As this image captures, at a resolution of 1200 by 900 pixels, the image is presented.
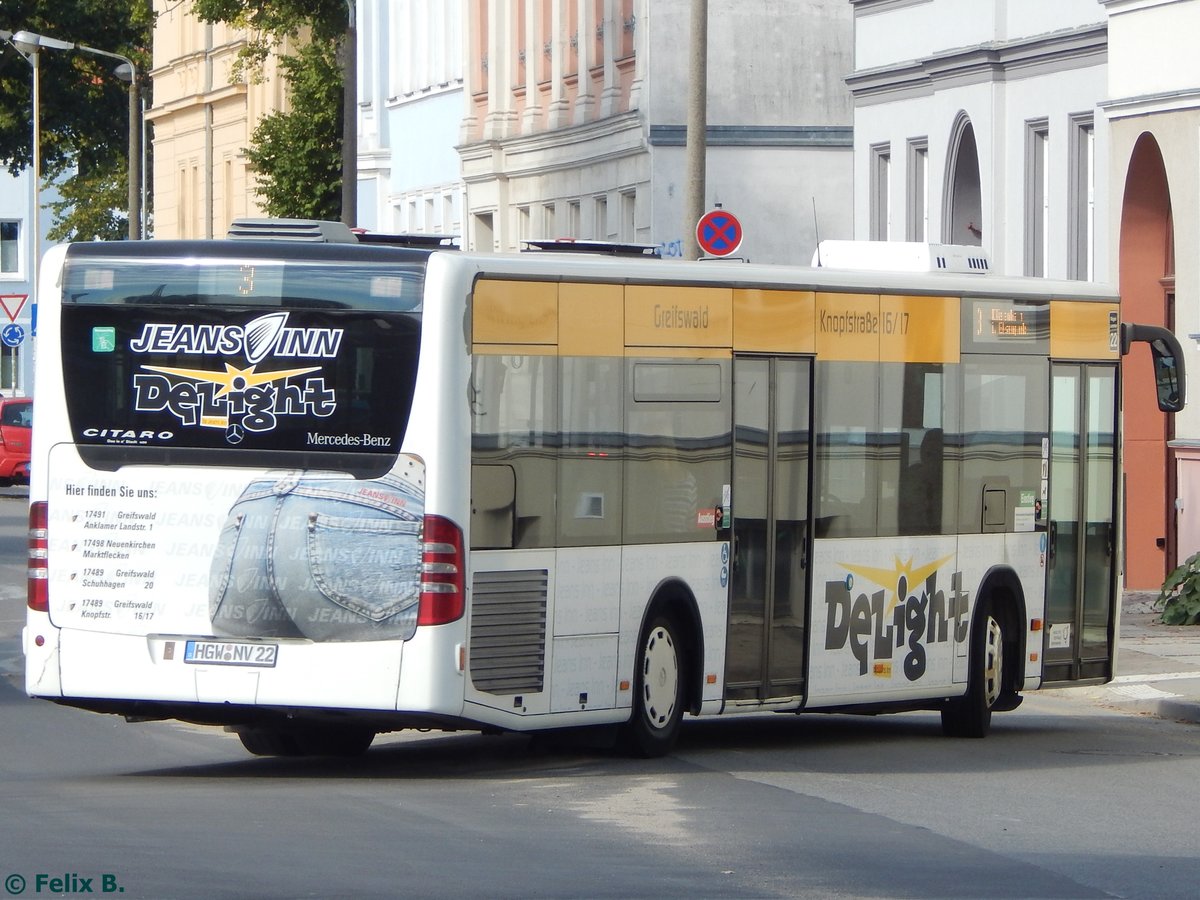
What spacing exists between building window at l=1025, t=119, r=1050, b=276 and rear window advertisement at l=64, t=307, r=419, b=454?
1836cm

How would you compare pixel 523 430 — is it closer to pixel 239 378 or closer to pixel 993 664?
pixel 239 378

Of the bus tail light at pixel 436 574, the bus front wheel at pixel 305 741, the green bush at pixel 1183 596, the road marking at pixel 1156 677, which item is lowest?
the road marking at pixel 1156 677

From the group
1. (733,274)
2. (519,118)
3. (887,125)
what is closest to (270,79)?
(519,118)

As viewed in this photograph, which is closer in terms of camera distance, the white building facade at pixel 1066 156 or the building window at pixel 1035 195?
the white building facade at pixel 1066 156

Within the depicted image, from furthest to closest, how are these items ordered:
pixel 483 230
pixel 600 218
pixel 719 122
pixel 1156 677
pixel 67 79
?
pixel 67 79 < pixel 483 230 < pixel 600 218 < pixel 719 122 < pixel 1156 677

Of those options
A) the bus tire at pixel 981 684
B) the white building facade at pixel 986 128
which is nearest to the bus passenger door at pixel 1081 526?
the bus tire at pixel 981 684

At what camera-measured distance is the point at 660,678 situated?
14352mm

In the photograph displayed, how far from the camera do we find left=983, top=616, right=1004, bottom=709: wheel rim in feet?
54.7

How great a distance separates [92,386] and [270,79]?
52.3 meters

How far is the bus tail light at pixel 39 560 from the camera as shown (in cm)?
1348

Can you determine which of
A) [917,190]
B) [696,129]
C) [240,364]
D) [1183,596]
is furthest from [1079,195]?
[240,364]

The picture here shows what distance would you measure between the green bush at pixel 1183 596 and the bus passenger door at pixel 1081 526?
6.89 meters

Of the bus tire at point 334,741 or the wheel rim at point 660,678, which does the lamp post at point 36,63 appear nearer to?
the bus tire at point 334,741

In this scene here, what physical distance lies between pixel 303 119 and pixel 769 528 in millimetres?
44415
